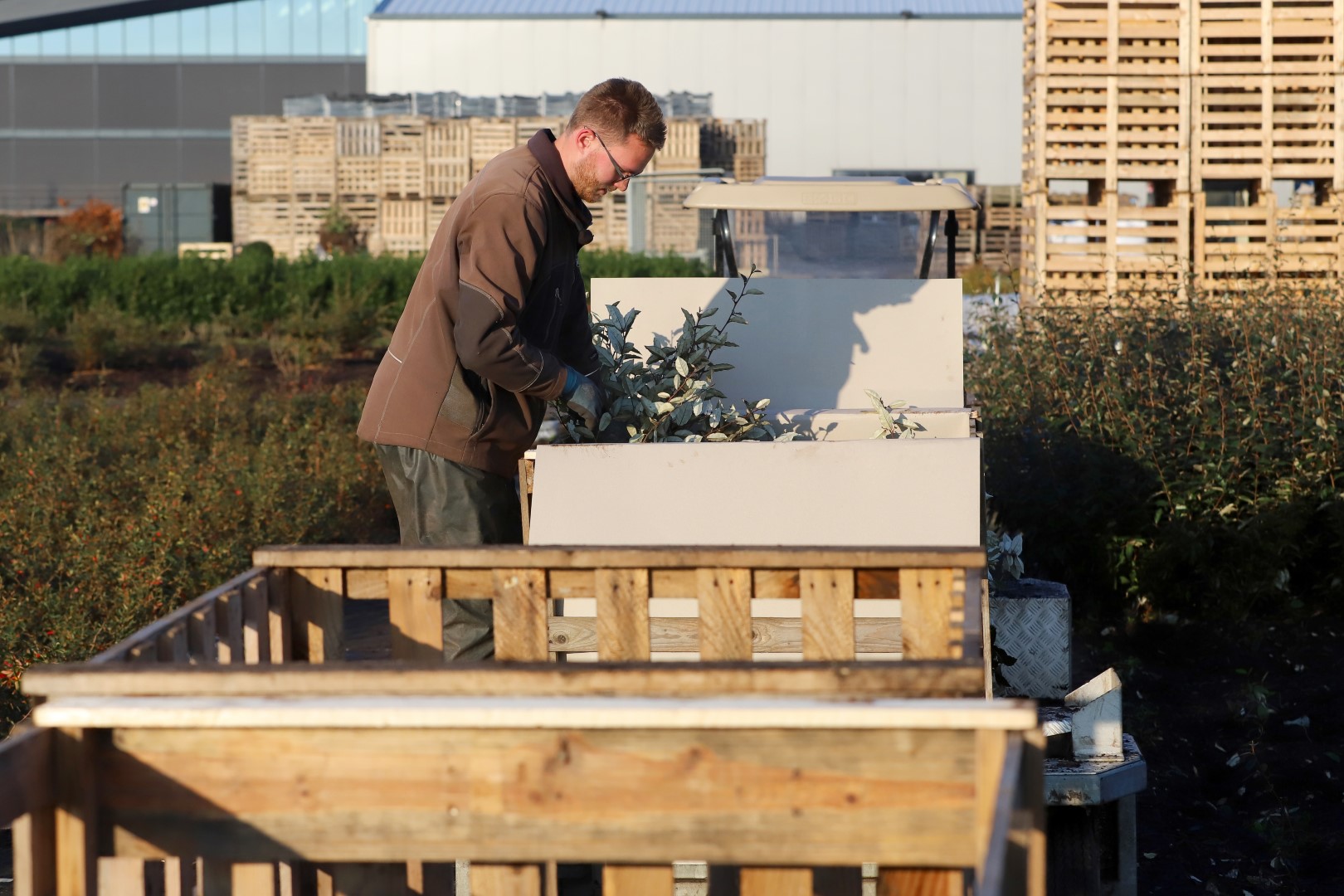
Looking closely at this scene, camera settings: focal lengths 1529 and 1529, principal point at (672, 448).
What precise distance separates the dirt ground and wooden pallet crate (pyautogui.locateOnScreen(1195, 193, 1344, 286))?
484 cm

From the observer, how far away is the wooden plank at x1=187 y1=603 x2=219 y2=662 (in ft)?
7.73

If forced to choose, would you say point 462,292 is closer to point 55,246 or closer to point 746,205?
point 746,205

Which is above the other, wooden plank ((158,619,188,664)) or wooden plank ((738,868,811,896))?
wooden plank ((158,619,188,664))

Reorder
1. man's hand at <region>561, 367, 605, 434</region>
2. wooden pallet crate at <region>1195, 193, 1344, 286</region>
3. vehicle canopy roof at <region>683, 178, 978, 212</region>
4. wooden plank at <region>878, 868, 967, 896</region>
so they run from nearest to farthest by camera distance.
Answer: wooden plank at <region>878, 868, 967, 896</region>
man's hand at <region>561, 367, 605, 434</region>
vehicle canopy roof at <region>683, 178, 978, 212</region>
wooden pallet crate at <region>1195, 193, 1344, 286</region>

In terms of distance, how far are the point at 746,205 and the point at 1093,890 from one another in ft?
9.32

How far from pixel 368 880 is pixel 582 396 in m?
1.70

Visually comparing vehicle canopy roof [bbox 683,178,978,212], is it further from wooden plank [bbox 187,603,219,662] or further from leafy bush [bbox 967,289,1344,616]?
wooden plank [bbox 187,603,219,662]

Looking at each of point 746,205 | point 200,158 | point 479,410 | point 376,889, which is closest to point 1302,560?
point 746,205

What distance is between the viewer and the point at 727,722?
1763 mm

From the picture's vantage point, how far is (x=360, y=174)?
73.9ft

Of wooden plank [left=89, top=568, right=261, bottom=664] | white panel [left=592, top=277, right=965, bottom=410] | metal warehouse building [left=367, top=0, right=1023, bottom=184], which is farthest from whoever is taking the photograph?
metal warehouse building [left=367, top=0, right=1023, bottom=184]

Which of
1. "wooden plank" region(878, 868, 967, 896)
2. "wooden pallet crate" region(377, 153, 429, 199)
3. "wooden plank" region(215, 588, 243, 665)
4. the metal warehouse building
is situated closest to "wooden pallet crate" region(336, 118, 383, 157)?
"wooden pallet crate" region(377, 153, 429, 199)

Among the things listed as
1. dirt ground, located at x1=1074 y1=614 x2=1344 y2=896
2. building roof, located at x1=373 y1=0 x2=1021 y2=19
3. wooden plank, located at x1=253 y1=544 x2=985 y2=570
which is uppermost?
building roof, located at x1=373 y1=0 x2=1021 y2=19

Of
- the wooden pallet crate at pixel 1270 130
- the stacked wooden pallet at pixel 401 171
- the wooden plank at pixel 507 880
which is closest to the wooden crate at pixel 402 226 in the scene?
the stacked wooden pallet at pixel 401 171
